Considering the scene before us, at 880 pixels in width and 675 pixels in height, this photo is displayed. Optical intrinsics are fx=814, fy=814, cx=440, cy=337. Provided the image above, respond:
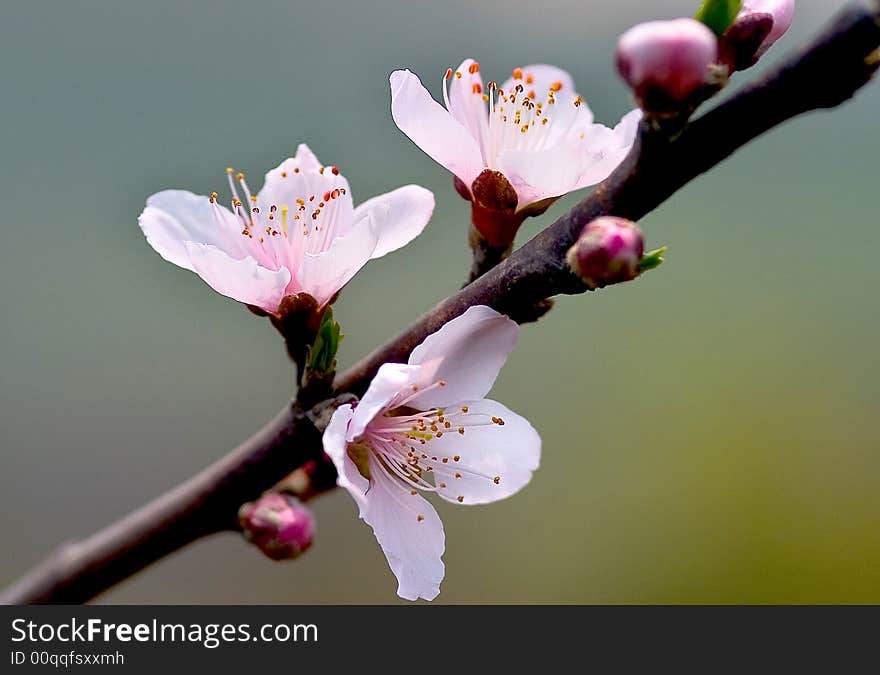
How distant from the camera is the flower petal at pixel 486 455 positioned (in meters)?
0.76

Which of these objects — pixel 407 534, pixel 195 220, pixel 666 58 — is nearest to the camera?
pixel 666 58

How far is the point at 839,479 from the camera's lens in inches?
144

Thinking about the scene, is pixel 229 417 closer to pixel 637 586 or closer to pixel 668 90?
pixel 637 586

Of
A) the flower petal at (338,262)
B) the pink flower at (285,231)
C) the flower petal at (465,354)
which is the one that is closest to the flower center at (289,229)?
the pink flower at (285,231)

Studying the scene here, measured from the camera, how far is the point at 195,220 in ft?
2.77

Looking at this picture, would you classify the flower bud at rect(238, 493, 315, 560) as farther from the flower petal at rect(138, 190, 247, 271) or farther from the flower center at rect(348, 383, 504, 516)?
the flower petal at rect(138, 190, 247, 271)

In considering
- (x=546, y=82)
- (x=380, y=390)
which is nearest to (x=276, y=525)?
(x=380, y=390)

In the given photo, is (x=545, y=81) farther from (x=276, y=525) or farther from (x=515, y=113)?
(x=276, y=525)

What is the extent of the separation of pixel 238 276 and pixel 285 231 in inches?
6.5

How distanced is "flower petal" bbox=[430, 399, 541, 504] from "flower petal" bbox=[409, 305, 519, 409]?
0.02 m

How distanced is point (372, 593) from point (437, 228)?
164 cm

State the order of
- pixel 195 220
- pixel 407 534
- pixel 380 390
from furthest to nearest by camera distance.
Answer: pixel 195 220
pixel 407 534
pixel 380 390

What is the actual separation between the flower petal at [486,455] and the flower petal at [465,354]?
0.02 metres

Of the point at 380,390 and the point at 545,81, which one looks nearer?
the point at 380,390
